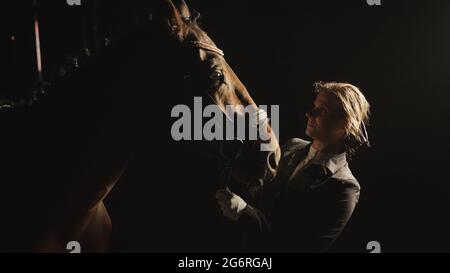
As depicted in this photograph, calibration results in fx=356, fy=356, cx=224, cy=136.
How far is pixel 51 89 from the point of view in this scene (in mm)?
1026

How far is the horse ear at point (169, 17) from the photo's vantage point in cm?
95

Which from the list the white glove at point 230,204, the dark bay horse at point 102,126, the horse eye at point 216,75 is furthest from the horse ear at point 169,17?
the white glove at point 230,204

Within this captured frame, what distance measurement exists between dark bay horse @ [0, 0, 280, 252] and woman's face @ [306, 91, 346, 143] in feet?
0.60

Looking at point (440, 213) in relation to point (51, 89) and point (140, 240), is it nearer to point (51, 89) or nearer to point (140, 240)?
point (140, 240)

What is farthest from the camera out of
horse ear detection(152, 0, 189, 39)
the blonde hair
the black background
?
the black background

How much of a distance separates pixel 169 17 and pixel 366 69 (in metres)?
0.83

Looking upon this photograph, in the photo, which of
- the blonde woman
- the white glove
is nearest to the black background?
the blonde woman

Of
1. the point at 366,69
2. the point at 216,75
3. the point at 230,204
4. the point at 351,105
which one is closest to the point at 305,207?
the point at 230,204

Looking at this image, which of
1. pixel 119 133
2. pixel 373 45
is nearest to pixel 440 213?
pixel 373 45

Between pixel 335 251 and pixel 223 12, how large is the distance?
105 centimetres

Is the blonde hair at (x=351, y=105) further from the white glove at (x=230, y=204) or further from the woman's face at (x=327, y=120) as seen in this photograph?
the white glove at (x=230, y=204)

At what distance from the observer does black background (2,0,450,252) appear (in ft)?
4.57

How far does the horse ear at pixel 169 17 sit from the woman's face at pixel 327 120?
496 mm

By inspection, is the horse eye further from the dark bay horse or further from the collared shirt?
the collared shirt
